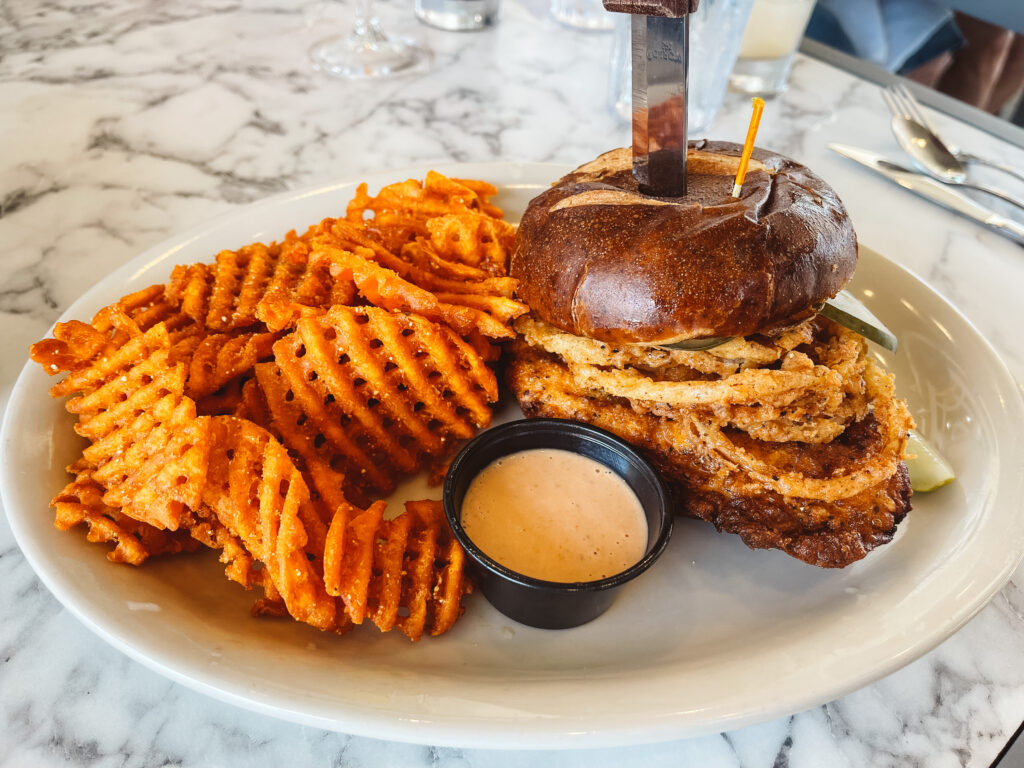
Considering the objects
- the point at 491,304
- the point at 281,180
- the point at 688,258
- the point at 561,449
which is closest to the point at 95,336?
the point at 491,304

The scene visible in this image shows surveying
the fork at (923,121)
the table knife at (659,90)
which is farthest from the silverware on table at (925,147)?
the table knife at (659,90)

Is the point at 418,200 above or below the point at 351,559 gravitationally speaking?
above

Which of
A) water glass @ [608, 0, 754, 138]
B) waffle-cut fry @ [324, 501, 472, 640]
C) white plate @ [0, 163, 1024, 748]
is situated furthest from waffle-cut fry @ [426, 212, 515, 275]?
water glass @ [608, 0, 754, 138]

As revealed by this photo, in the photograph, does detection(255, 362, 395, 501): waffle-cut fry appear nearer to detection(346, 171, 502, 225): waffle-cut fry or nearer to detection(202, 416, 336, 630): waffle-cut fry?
detection(202, 416, 336, 630): waffle-cut fry

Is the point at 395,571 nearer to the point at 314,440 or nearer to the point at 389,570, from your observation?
the point at 389,570

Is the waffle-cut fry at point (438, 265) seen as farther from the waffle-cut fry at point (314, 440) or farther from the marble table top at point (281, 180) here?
the marble table top at point (281, 180)
